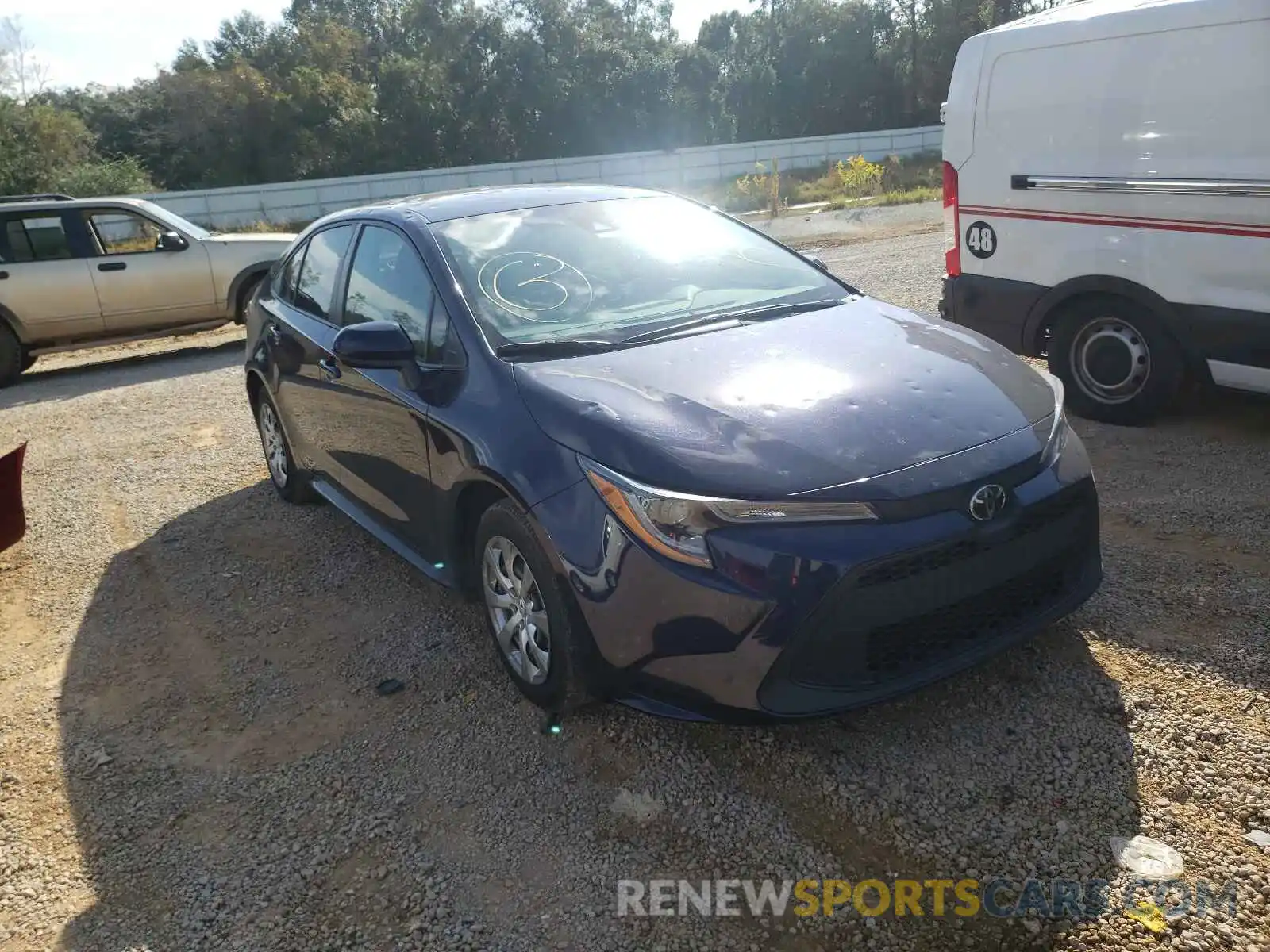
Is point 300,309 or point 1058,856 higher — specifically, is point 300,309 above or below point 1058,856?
above

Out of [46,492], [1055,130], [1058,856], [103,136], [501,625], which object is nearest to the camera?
[1058,856]

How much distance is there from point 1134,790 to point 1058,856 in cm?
37

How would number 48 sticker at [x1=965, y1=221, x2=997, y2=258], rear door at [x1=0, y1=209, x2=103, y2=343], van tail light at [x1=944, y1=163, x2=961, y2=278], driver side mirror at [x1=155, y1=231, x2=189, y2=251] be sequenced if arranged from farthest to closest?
driver side mirror at [x1=155, y1=231, x2=189, y2=251] < rear door at [x1=0, y1=209, x2=103, y2=343] < van tail light at [x1=944, y1=163, x2=961, y2=278] < number 48 sticker at [x1=965, y1=221, x2=997, y2=258]

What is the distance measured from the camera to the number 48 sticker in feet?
19.2

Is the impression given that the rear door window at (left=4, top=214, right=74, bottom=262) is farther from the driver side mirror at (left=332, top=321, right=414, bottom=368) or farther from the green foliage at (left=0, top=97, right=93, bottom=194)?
the green foliage at (left=0, top=97, right=93, bottom=194)

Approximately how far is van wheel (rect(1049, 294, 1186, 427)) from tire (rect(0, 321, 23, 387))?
9.60m

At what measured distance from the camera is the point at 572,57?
47906 mm

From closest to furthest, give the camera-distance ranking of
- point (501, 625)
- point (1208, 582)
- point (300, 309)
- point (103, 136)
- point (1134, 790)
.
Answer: point (1134, 790) < point (501, 625) < point (1208, 582) < point (300, 309) < point (103, 136)

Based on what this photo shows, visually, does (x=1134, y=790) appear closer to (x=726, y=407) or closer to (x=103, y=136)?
(x=726, y=407)

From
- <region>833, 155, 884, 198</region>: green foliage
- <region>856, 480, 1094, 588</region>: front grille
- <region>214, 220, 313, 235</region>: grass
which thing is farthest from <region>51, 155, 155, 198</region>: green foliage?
<region>856, 480, 1094, 588</region>: front grille

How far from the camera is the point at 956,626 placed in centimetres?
275

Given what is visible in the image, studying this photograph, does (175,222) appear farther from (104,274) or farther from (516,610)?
(516,610)

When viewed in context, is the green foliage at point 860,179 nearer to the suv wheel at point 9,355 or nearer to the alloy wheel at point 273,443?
the suv wheel at point 9,355

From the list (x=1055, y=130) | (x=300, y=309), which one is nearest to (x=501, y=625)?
(x=300, y=309)
